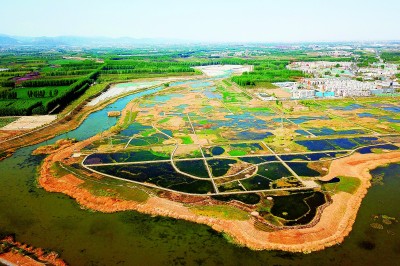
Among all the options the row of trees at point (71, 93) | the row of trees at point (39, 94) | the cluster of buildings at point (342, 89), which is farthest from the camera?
the cluster of buildings at point (342, 89)

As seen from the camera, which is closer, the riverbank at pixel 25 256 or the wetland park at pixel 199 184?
the riverbank at pixel 25 256

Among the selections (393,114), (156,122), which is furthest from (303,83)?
(156,122)

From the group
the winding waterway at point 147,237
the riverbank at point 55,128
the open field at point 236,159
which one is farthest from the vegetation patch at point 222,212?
the riverbank at point 55,128

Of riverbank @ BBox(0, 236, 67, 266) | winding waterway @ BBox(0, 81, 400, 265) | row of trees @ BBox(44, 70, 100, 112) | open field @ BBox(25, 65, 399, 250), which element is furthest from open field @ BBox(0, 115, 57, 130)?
riverbank @ BBox(0, 236, 67, 266)

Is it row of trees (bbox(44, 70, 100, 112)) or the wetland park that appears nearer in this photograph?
the wetland park

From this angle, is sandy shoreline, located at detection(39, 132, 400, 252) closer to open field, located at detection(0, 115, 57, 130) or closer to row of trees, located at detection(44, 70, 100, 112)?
open field, located at detection(0, 115, 57, 130)

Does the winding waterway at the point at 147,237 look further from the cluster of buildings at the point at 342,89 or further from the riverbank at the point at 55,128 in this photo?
the cluster of buildings at the point at 342,89
